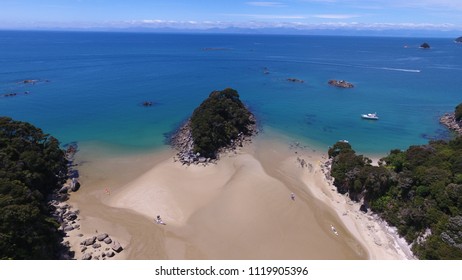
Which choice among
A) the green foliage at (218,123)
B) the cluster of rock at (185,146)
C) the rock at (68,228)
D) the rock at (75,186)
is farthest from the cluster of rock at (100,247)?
the green foliage at (218,123)

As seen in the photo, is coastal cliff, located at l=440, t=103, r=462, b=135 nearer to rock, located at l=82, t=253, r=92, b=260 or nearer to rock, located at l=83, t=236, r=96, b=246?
rock, located at l=83, t=236, r=96, b=246

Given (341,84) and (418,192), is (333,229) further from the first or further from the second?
(341,84)

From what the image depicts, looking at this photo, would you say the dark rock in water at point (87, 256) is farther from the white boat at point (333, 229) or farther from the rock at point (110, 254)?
the white boat at point (333, 229)

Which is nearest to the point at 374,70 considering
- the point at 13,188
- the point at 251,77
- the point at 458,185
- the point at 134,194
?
the point at 251,77

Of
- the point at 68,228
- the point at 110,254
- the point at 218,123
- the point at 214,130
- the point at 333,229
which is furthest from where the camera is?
the point at 218,123

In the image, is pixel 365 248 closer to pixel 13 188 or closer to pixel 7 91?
pixel 13 188

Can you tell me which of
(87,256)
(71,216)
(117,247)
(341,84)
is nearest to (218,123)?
(71,216)
